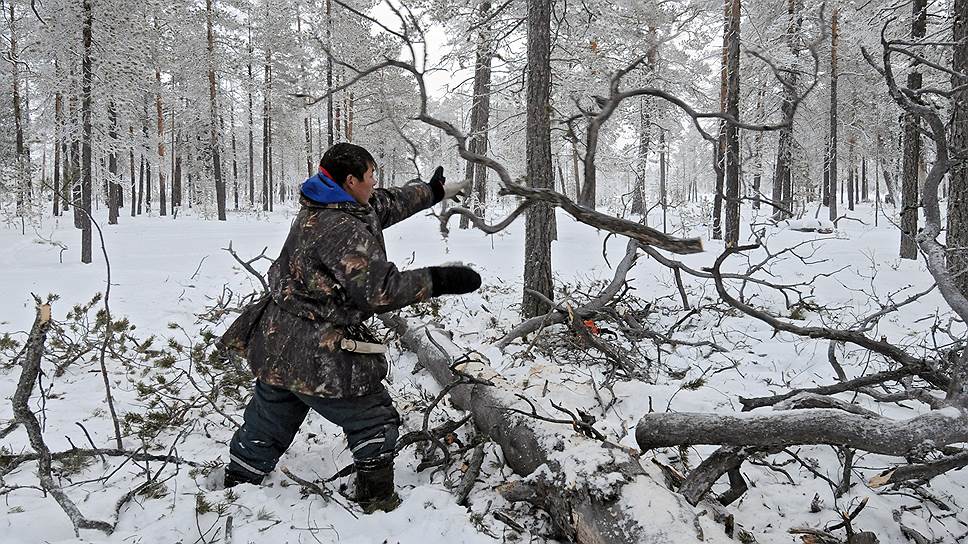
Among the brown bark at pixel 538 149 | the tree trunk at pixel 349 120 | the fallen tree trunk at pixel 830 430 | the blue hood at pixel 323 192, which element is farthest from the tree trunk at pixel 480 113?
the tree trunk at pixel 349 120

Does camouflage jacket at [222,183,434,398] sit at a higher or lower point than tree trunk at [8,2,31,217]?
lower

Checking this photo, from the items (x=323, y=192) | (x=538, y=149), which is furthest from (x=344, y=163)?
(x=538, y=149)

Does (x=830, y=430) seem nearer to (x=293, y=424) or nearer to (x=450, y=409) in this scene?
(x=450, y=409)

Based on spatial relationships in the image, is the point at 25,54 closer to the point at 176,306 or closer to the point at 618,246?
the point at 176,306

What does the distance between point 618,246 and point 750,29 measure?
711cm

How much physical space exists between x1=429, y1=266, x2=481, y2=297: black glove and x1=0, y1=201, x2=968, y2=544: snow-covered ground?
0.97m

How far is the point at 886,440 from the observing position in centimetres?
227

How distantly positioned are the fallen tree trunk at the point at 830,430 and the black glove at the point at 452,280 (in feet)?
4.18

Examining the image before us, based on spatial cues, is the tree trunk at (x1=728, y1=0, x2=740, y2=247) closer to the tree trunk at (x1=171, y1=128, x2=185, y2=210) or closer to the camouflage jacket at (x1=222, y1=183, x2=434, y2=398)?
the camouflage jacket at (x1=222, y1=183, x2=434, y2=398)

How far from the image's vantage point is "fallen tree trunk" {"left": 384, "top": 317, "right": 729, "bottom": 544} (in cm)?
204

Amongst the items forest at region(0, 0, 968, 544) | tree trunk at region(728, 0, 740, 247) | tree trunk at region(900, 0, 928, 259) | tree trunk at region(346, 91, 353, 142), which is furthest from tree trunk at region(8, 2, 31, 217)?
tree trunk at region(900, 0, 928, 259)

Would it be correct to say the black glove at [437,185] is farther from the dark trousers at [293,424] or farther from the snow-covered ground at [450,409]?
the snow-covered ground at [450,409]

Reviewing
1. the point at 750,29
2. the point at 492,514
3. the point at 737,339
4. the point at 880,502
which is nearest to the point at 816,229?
the point at 750,29

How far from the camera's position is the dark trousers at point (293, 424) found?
2.75 m
